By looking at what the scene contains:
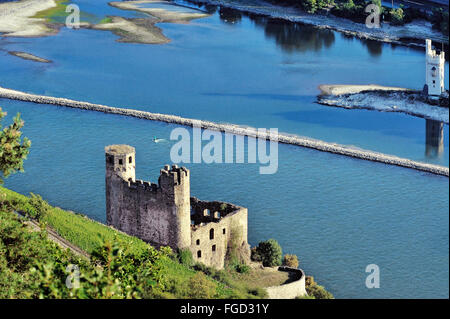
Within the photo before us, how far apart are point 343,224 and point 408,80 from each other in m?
45.0

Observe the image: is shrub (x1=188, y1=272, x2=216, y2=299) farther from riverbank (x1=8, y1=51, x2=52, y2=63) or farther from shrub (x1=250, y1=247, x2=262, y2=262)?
riverbank (x1=8, y1=51, x2=52, y2=63)

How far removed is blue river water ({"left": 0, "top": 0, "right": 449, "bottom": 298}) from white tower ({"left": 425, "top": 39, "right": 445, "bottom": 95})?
15.8ft

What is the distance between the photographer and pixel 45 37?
123 m

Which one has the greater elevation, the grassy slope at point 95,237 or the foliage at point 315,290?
the grassy slope at point 95,237

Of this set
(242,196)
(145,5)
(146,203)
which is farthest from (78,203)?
(145,5)

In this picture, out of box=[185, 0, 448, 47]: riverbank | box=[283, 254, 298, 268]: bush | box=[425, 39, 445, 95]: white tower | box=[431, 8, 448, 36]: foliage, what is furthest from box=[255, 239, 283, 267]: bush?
box=[431, 8, 448, 36]: foliage

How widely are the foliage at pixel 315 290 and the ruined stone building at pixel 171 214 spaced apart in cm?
331

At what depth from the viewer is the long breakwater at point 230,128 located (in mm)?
74750

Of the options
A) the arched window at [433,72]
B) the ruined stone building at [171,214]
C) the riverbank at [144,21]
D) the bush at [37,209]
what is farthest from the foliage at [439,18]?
the bush at [37,209]

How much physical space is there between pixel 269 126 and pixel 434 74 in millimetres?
15825

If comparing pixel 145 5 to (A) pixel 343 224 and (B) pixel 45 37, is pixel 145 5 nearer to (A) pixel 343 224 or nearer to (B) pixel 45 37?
(B) pixel 45 37

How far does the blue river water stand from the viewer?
50.2 meters

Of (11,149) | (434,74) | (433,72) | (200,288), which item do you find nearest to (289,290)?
(200,288)

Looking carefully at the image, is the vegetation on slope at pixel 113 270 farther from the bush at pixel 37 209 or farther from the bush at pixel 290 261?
the bush at pixel 290 261
